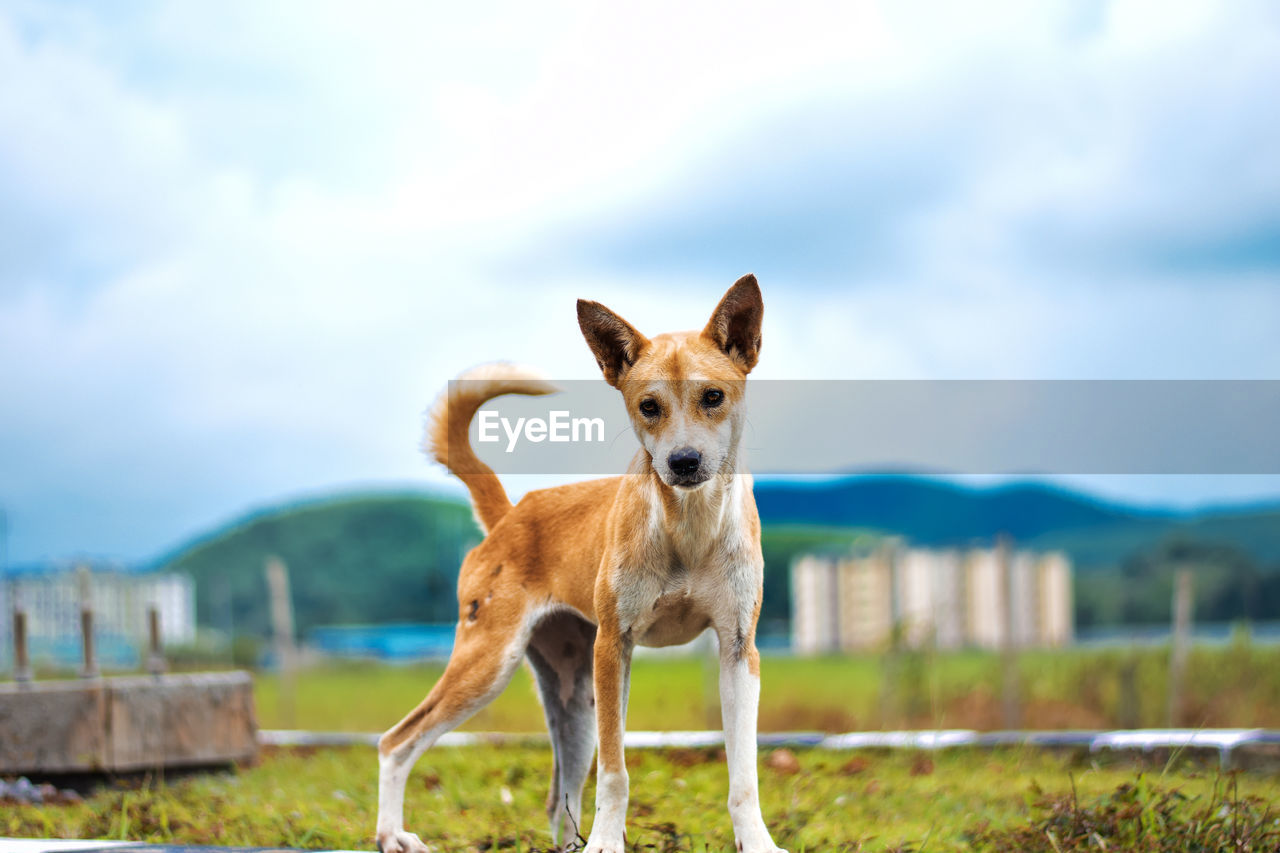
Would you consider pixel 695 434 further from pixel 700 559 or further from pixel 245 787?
pixel 245 787

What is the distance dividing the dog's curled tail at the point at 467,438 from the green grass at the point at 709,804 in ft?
4.82

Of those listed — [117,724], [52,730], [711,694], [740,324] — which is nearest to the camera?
[740,324]

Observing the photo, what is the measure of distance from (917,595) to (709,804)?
35.0 meters

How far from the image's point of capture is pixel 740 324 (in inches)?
159

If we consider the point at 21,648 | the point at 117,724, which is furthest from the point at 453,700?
the point at 21,648

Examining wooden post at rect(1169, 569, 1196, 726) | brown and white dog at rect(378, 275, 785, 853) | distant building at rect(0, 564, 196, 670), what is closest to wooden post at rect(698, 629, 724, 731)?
wooden post at rect(1169, 569, 1196, 726)

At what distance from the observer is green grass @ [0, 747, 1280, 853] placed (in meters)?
5.10

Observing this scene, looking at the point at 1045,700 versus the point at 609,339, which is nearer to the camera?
the point at 609,339

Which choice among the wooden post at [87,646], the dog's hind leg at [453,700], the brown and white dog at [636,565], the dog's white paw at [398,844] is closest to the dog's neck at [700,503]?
the brown and white dog at [636,565]

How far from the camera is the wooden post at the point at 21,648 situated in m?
8.20

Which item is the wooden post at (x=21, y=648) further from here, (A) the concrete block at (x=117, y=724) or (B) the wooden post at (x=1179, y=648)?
(B) the wooden post at (x=1179, y=648)

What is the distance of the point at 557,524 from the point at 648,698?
15.1m

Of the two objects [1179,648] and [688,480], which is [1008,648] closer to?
[1179,648]

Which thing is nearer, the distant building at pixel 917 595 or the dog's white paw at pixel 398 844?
the dog's white paw at pixel 398 844
